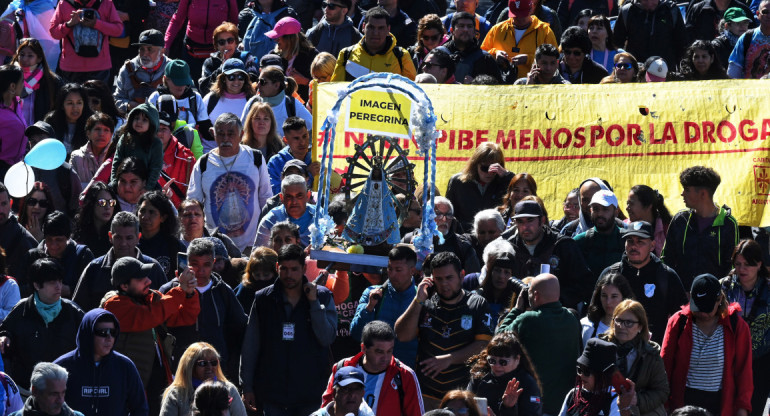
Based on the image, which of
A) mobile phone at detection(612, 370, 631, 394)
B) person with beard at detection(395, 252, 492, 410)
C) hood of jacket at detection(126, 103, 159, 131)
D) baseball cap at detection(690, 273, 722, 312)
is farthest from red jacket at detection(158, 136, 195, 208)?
mobile phone at detection(612, 370, 631, 394)

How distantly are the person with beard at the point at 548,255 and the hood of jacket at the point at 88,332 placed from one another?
3.33 m

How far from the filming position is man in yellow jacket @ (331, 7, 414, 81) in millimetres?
16578

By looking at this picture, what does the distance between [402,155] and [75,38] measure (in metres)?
7.49

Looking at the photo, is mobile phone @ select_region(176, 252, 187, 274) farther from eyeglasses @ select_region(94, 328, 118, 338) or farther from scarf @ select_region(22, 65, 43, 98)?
scarf @ select_region(22, 65, 43, 98)

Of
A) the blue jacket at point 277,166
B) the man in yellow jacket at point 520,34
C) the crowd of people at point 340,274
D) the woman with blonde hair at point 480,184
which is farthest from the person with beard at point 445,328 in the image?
the man in yellow jacket at point 520,34

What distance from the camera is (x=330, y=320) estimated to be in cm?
1157

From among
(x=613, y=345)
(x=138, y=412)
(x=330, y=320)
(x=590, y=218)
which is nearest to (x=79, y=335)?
(x=138, y=412)

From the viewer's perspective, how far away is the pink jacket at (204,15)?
63.3 ft

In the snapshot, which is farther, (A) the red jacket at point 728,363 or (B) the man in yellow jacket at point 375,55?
(B) the man in yellow jacket at point 375,55

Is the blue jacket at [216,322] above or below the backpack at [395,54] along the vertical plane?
below

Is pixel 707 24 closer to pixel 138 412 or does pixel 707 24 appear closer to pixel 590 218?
pixel 590 218

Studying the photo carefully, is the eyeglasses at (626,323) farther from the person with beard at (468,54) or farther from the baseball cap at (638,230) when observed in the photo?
the person with beard at (468,54)

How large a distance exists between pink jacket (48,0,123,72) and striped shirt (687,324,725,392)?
31.1ft

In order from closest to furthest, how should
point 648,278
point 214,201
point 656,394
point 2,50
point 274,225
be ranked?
point 656,394 → point 648,278 → point 274,225 → point 214,201 → point 2,50
